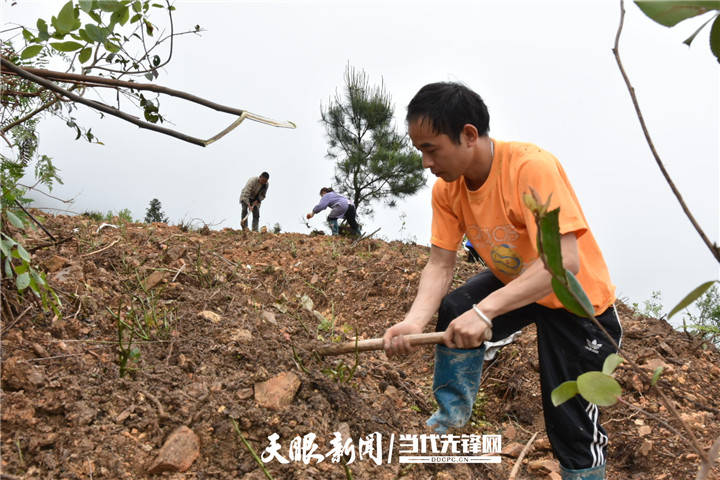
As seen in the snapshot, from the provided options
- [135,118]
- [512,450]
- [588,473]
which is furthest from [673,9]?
[512,450]

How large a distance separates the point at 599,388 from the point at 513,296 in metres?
1.27

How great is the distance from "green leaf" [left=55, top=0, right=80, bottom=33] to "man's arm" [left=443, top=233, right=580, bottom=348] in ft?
4.81

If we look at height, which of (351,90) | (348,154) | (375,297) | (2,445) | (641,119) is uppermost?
(351,90)

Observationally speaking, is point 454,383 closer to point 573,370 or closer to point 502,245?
point 573,370

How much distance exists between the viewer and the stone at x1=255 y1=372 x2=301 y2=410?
1.98 m

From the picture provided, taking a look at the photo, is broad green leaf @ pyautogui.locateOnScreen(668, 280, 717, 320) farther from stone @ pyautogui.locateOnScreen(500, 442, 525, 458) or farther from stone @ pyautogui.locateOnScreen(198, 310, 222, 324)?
stone @ pyautogui.locateOnScreen(500, 442, 525, 458)

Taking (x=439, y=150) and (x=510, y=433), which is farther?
(x=510, y=433)

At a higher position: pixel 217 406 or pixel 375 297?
pixel 375 297

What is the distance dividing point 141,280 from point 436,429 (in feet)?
4.91

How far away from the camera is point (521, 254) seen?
2.10m

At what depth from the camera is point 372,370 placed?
2.67 m

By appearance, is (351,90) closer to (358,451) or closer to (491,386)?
(491,386)

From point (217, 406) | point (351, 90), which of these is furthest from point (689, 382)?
point (351, 90)

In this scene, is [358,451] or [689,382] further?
[689,382]
